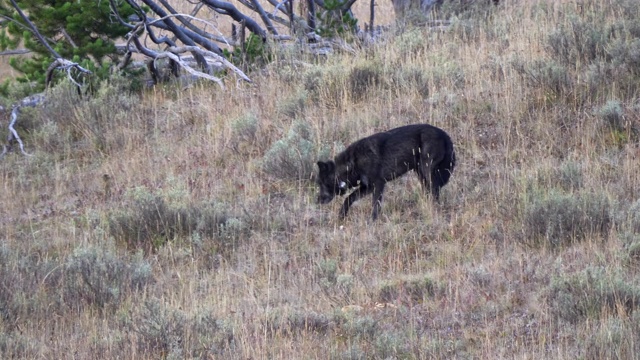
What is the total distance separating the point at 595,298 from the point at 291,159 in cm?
485

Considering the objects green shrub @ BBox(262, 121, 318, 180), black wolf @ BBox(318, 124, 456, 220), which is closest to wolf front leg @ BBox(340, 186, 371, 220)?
black wolf @ BBox(318, 124, 456, 220)

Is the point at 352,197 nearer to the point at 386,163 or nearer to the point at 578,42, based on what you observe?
the point at 386,163

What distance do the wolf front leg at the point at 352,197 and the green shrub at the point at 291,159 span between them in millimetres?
938

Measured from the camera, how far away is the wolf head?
10062 mm

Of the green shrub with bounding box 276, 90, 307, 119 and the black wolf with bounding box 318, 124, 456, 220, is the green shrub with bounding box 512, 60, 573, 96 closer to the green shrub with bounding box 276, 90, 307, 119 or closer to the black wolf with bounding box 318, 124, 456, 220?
the black wolf with bounding box 318, 124, 456, 220

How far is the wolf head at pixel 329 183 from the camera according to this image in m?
10.1

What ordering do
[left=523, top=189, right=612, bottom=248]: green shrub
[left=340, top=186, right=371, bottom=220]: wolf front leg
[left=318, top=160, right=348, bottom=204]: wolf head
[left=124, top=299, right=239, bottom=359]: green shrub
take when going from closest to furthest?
[left=124, top=299, right=239, bottom=359]: green shrub < [left=523, top=189, right=612, bottom=248]: green shrub < [left=340, top=186, right=371, bottom=220]: wolf front leg < [left=318, top=160, right=348, bottom=204]: wolf head

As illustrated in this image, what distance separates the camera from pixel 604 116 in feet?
34.5

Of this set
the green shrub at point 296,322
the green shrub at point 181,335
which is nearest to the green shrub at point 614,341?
the green shrub at point 296,322

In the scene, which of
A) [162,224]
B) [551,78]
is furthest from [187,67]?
[551,78]

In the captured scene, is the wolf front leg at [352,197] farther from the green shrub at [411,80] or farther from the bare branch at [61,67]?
the bare branch at [61,67]

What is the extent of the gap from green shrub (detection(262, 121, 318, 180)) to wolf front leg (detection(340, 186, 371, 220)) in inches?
36.9

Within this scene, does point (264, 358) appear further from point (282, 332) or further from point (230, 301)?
point (230, 301)

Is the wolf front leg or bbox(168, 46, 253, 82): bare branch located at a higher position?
bbox(168, 46, 253, 82): bare branch
